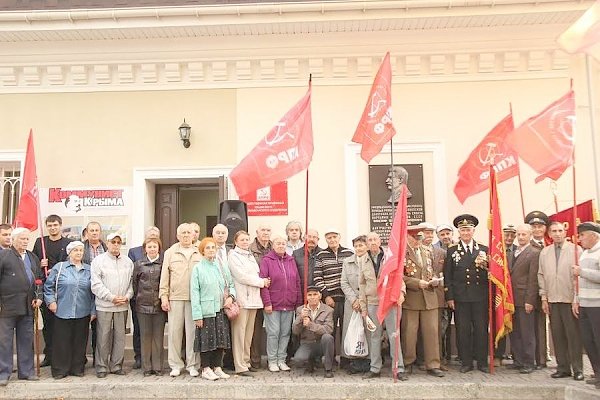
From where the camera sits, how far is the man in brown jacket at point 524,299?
6.82 metres

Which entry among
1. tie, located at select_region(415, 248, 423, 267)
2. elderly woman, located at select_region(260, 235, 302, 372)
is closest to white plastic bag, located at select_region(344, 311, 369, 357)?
elderly woman, located at select_region(260, 235, 302, 372)

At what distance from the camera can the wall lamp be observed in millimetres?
8891

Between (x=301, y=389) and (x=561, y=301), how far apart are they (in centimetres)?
314

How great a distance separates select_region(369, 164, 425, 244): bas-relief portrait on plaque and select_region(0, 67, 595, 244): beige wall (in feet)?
0.39

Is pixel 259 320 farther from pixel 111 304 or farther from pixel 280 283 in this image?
pixel 111 304

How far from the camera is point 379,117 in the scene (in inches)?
285

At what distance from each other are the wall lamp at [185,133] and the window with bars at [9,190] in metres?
2.87

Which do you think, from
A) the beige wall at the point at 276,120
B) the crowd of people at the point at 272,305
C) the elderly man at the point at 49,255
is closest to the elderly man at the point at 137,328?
the crowd of people at the point at 272,305

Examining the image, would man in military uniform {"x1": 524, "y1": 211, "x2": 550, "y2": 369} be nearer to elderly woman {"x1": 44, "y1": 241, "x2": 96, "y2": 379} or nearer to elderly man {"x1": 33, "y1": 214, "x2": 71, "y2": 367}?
elderly woman {"x1": 44, "y1": 241, "x2": 96, "y2": 379}

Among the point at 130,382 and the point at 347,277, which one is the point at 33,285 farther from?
the point at 347,277

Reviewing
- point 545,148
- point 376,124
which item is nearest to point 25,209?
point 376,124

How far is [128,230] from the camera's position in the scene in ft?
29.7

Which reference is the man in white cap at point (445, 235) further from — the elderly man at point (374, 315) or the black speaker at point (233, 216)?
the black speaker at point (233, 216)

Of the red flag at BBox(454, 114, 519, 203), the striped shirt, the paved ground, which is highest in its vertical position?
the red flag at BBox(454, 114, 519, 203)
